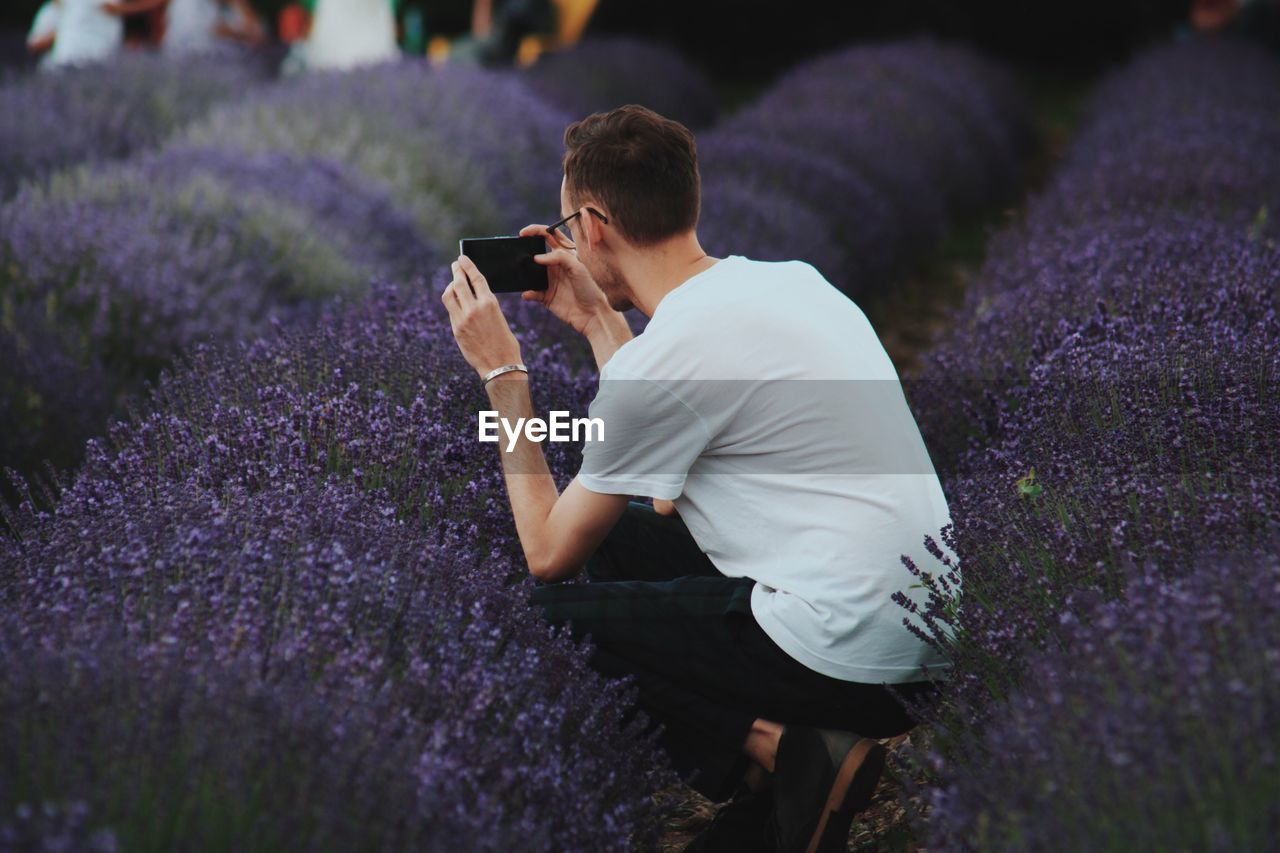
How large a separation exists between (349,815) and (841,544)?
96cm

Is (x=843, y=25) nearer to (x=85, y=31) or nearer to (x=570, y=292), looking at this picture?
(x=85, y=31)

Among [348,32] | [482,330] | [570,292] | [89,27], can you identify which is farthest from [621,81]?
[482,330]

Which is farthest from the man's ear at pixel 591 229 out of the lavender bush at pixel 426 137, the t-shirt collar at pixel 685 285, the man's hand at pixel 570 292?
the lavender bush at pixel 426 137

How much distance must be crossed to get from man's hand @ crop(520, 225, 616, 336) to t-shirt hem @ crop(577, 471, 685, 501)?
1.87 ft

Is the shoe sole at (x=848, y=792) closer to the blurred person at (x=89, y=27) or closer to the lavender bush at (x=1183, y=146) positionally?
the lavender bush at (x=1183, y=146)

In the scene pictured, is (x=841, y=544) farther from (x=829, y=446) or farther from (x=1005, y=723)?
(x=1005, y=723)

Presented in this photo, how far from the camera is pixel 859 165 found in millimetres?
6789

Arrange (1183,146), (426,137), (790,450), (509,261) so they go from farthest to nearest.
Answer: (426,137)
(1183,146)
(509,261)
(790,450)

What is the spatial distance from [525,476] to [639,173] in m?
0.55

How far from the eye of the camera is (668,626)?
2.40 metres

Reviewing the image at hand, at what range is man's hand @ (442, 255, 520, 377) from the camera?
245 cm

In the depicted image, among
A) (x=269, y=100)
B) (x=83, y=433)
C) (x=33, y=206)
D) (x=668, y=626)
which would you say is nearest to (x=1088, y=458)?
(x=668, y=626)

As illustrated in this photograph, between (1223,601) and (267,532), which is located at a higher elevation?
(1223,601)

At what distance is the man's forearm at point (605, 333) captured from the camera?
2.74m
